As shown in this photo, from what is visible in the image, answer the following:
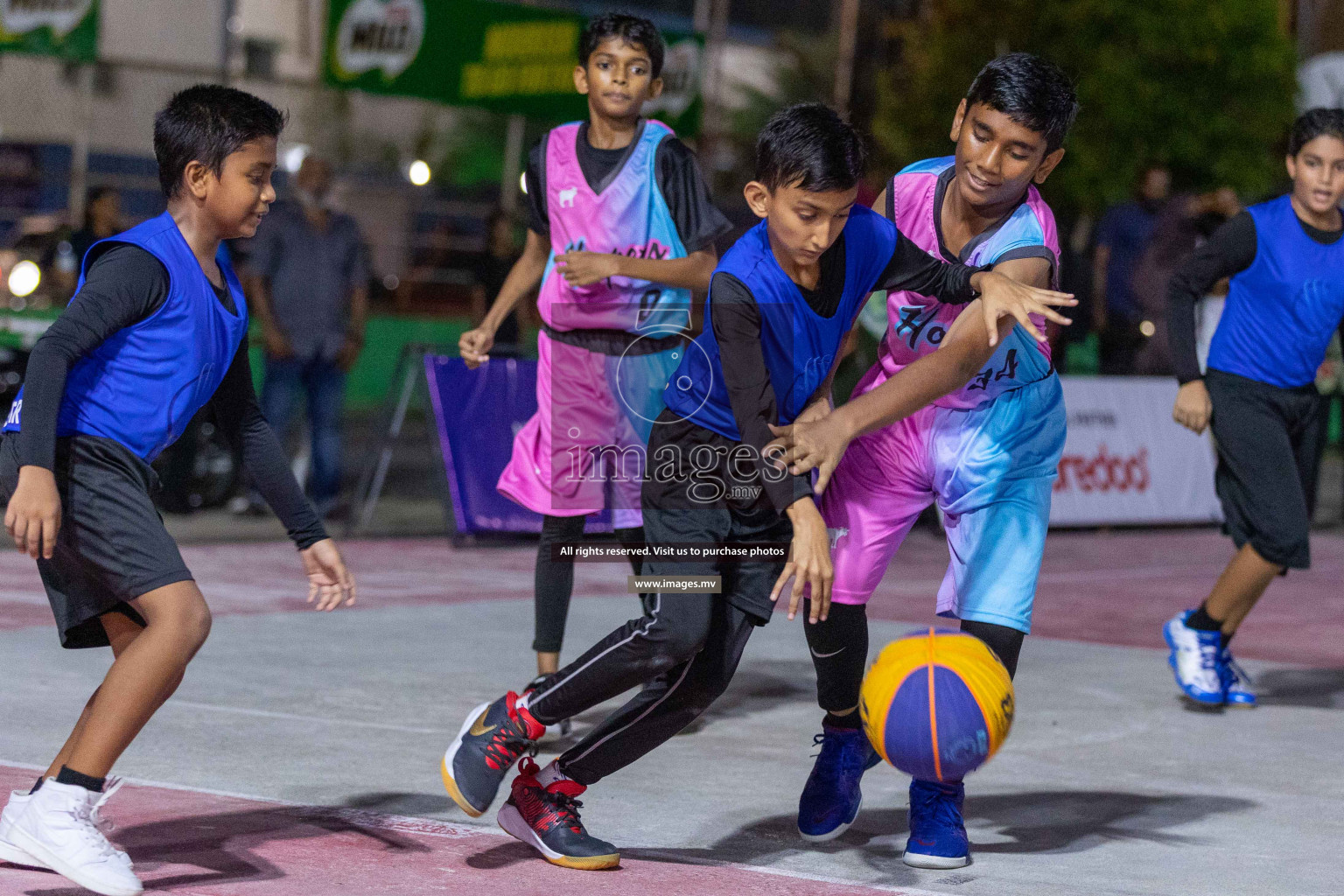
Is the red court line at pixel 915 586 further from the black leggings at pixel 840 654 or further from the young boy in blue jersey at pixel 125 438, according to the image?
the black leggings at pixel 840 654

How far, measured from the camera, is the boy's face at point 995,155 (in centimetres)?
439

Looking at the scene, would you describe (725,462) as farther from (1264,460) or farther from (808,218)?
(1264,460)

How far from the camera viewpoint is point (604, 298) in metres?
5.79

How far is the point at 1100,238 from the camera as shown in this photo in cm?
1573

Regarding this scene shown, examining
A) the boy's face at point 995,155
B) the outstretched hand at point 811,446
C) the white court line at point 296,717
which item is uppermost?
the boy's face at point 995,155

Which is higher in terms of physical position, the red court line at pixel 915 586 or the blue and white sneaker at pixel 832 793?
the blue and white sneaker at pixel 832 793

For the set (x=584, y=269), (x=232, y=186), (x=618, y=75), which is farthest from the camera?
(x=618, y=75)

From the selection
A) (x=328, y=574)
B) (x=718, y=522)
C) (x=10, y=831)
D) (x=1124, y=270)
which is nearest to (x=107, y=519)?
(x=328, y=574)

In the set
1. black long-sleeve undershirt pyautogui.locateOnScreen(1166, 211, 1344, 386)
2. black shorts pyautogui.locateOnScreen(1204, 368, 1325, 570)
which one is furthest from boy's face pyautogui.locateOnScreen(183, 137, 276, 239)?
black shorts pyautogui.locateOnScreen(1204, 368, 1325, 570)

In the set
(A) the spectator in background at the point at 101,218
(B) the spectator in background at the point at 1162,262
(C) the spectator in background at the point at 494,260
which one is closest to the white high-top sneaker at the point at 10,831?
(A) the spectator in background at the point at 101,218

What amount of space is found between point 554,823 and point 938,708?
0.96 meters

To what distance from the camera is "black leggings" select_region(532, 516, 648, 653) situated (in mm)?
5848

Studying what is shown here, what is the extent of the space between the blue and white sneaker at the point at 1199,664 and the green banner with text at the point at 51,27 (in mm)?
11509

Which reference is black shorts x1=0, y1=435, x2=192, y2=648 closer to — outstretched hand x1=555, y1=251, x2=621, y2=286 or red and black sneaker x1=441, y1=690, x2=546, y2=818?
red and black sneaker x1=441, y1=690, x2=546, y2=818
